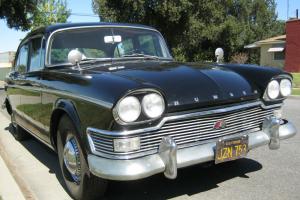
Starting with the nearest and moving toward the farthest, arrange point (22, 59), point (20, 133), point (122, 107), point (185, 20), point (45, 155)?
point (122, 107), point (45, 155), point (22, 59), point (20, 133), point (185, 20)

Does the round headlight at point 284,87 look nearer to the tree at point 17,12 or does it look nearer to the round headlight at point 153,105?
the round headlight at point 153,105

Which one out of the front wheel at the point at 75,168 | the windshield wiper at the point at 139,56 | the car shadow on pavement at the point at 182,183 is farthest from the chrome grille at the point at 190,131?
the windshield wiper at the point at 139,56

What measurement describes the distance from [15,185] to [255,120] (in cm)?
259

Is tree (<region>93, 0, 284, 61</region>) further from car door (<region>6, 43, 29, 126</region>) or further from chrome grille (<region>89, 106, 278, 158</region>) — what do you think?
chrome grille (<region>89, 106, 278, 158</region>)

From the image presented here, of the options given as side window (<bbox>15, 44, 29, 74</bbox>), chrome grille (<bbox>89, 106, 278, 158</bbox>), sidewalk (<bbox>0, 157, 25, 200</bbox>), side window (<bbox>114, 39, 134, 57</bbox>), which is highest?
side window (<bbox>114, 39, 134, 57</bbox>)

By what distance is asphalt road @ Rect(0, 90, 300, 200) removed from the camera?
429 centimetres

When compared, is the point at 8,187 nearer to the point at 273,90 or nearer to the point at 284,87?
the point at 273,90

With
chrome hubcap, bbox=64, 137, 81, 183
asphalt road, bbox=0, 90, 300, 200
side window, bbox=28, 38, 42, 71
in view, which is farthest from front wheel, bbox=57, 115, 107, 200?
side window, bbox=28, 38, 42, 71

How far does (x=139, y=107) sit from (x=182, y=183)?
1.40m

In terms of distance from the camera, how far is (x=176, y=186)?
179 inches

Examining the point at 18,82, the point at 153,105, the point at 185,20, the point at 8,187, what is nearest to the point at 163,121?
the point at 153,105

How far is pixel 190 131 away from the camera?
383 cm

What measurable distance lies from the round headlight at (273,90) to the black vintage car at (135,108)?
1 centimetres

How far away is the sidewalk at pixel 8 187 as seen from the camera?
4.47 m
